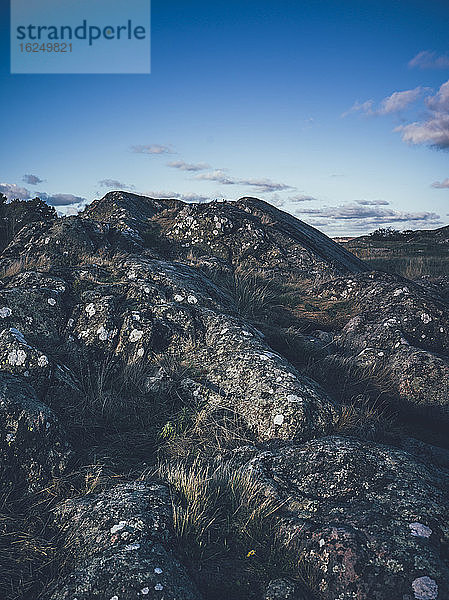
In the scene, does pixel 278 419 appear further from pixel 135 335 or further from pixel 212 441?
pixel 135 335

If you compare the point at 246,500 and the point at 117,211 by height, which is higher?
the point at 117,211

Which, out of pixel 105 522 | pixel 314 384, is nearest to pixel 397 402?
pixel 314 384

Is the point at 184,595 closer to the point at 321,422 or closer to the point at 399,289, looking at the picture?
the point at 321,422

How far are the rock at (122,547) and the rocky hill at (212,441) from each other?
0.01m

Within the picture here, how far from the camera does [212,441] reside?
13.7 ft

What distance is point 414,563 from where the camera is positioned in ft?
8.29

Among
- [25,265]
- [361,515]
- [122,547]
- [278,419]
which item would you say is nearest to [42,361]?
[122,547]

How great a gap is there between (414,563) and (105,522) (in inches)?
82.4

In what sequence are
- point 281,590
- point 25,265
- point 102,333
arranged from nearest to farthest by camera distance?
point 281,590 < point 102,333 < point 25,265

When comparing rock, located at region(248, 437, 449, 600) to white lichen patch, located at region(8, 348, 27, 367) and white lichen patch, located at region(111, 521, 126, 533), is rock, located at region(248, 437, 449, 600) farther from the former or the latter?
white lichen patch, located at region(8, 348, 27, 367)

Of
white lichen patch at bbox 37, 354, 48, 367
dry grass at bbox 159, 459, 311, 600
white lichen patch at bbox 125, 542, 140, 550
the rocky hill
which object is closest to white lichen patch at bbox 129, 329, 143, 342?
the rocky hill

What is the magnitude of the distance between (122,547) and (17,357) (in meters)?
2.51

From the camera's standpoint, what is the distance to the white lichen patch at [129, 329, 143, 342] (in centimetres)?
543

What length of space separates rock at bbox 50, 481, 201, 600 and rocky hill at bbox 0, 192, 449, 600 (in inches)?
0.5
